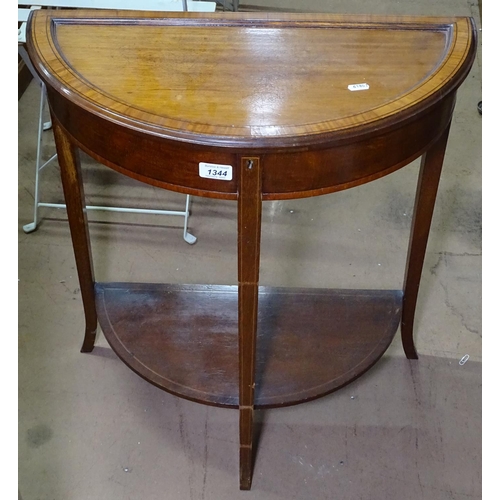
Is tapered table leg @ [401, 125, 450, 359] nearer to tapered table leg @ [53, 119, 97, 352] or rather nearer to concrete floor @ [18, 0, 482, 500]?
concrete floor @ [18, 0, 482, 500]

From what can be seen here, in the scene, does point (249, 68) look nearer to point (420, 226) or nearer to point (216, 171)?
point (216, 171)

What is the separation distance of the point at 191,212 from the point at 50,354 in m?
0.66

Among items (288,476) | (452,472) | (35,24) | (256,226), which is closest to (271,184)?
(256,226)

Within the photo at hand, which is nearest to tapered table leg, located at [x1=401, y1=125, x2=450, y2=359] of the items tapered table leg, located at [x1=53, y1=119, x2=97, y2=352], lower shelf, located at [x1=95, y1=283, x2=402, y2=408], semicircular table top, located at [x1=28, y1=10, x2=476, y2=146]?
lower shelf, located at [x1=95, y1=283, x2=402, y2=408]

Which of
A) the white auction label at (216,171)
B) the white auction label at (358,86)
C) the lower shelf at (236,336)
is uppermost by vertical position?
the white auction label at (358,86)

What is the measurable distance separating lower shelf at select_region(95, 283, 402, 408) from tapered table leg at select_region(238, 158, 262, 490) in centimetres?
8

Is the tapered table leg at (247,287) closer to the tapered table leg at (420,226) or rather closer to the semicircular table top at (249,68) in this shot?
the semicircular table top at (249,68)

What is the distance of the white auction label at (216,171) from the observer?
102 cm

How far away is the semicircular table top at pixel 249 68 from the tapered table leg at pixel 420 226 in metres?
0.20

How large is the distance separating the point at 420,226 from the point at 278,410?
1.79ft

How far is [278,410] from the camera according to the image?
1.61 m

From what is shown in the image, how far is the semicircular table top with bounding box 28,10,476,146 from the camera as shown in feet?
3.40

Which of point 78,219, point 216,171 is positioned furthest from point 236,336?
point 216,171

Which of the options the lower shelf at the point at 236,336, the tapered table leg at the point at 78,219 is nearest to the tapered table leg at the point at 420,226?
the lower shelf at the point at 236,336
